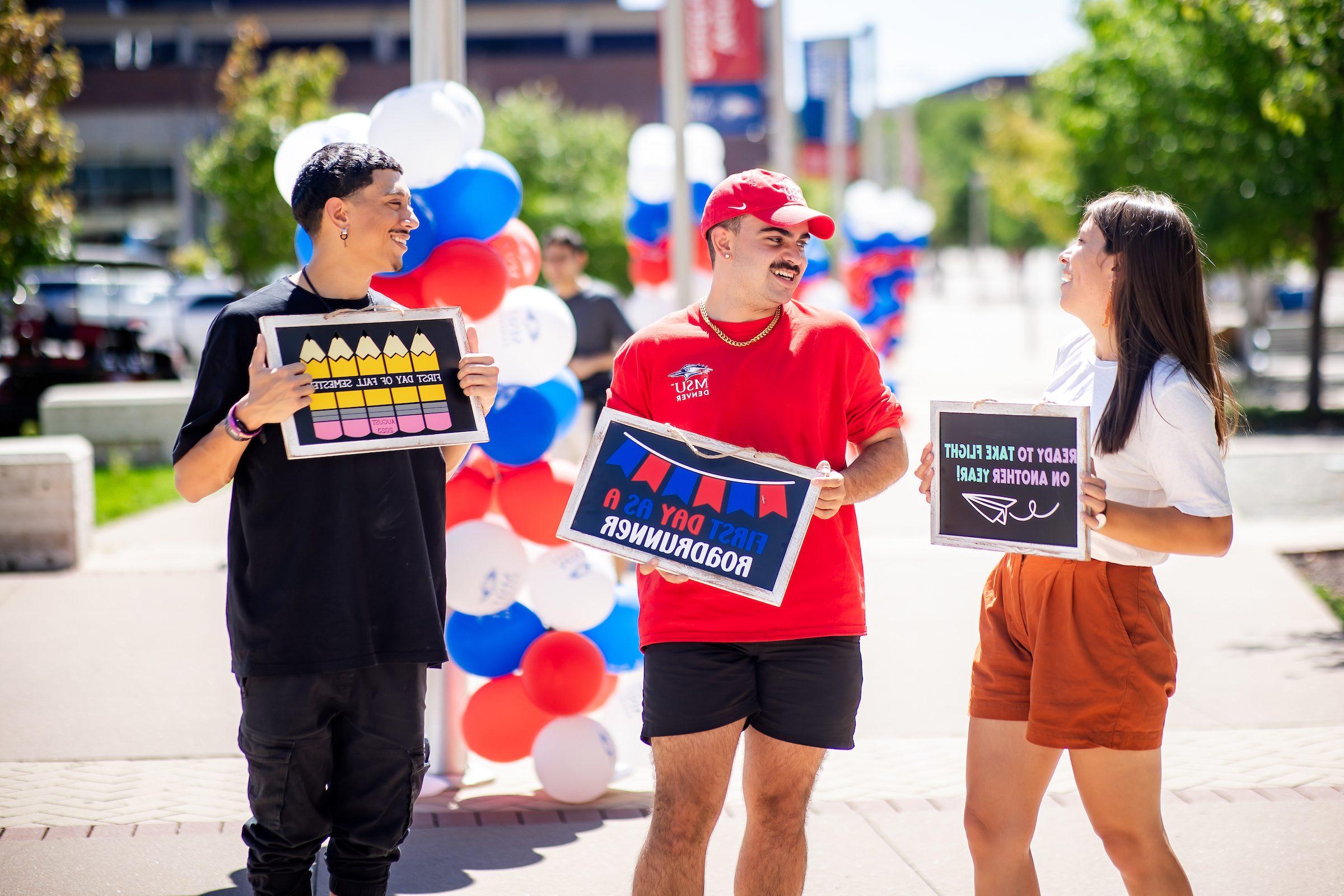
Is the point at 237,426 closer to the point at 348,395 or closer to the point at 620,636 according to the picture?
the point at 348,395

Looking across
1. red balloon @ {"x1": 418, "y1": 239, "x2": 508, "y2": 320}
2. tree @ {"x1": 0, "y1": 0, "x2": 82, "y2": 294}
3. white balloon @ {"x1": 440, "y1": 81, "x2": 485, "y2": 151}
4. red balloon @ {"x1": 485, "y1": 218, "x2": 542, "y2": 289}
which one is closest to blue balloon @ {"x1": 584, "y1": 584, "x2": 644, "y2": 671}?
red balloon @ {"x1": 418, "y1": 239, "x2": 508, "y2": 320}

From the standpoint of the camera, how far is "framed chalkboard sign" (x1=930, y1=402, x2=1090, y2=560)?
300 cm

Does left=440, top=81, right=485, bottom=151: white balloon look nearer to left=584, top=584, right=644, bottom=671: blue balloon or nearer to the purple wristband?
left=584, top=584, right=644, bottom=671: blue balloon

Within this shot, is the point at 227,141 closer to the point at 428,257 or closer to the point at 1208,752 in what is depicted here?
the point at 428,257

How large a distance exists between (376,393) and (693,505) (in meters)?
0.82

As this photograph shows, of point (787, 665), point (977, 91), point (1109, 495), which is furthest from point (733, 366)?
point (977, 91)

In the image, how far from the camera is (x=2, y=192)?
8961 mm

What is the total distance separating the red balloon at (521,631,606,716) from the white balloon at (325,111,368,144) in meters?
1.97

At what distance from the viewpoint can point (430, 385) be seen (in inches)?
130

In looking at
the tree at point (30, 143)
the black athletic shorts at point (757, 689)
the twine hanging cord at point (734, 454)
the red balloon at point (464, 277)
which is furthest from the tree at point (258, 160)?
the black athletic shorts at point (757, 689)

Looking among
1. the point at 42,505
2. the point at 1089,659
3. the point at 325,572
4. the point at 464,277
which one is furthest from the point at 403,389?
the point at 42,505

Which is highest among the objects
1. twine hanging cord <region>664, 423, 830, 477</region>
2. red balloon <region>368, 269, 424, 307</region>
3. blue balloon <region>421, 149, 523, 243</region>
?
blue balloon <region>421, 149, 523, 243</region>

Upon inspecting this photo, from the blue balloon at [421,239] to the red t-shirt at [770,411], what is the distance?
1.76 meters

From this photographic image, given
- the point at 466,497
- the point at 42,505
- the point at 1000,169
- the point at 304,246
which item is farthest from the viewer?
the point at 1000,169
